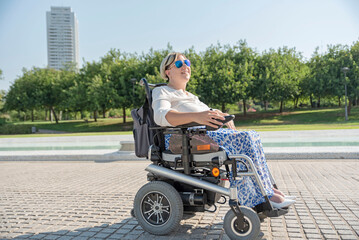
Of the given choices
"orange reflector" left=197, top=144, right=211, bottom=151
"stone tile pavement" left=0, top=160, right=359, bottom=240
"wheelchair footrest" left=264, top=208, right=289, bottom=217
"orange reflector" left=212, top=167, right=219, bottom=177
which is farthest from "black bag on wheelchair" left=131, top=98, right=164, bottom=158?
"wheelchair footrest" left=264, top=208, right=289, bottom=217

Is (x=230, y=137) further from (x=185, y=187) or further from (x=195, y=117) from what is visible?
(x=185, y=187)

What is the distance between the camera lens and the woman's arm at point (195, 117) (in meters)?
2.35

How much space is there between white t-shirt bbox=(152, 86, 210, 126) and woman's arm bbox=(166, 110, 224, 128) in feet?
0.23

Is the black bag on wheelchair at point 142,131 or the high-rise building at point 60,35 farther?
the high-rise building at point 60,35

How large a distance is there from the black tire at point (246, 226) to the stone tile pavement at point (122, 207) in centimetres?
26

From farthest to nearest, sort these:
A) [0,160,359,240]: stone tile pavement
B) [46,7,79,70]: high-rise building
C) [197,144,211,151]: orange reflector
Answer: [46,7,79,70]: high-rise building → [0,160,359,240]: stone tile pavement → [197,144,211,151]: orange reflector

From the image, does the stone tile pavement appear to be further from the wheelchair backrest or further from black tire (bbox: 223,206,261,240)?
the wheelchair backrest

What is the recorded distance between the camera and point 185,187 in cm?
280

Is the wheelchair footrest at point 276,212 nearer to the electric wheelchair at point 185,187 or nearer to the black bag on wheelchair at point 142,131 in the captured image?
the electric wheelchair at point 185,187

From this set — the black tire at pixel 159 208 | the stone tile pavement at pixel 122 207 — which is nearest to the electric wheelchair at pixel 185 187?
the black tire at pixel 159 208

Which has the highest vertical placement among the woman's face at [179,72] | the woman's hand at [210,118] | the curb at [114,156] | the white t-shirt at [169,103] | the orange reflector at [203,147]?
the woman's face at [179,72]

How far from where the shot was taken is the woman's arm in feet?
7.72

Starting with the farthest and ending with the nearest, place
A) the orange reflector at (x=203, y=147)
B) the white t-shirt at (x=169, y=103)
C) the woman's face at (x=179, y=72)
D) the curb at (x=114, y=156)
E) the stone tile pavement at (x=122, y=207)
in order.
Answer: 1. the curb at (x=114, y=156)
2. the woman's face at (x=179, y=72)
3. the stone tile pavement at (x=122, y=207)
4. the white t-shirt at (x=169, y=103)
5. the orange reflector at (x=203, y=147)

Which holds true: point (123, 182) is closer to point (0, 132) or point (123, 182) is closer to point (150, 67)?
point (150, 67)
